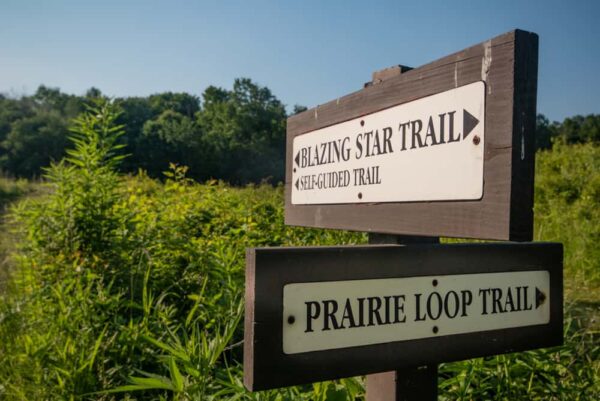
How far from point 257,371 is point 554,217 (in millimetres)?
6688

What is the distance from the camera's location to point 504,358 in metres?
1.83

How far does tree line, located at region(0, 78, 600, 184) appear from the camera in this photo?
3162 cm

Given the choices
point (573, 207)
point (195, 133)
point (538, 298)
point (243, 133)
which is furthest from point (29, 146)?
point (538, 298)

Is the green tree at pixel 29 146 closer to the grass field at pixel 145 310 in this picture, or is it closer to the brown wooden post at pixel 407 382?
the grass field at pixel 145 310

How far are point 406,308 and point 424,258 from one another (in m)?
0.11

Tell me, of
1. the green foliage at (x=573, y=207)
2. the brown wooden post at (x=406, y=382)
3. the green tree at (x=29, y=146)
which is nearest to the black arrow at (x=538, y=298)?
the brown wooden post at (x=406, y=382)

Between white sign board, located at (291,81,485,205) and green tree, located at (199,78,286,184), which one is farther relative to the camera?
green tree, located at (199,78,286,184)

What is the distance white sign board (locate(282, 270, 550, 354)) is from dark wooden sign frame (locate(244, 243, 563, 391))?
0.04 feet

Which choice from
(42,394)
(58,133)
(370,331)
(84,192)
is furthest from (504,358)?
(58,133)

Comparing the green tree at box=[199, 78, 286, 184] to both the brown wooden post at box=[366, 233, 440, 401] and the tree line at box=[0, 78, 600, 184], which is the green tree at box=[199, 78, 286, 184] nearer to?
the tree line at box=[0, 78, 600, 184]

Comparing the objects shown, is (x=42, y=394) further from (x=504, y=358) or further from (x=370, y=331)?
(x=504, y=358)

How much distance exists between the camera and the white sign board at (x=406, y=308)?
3.00ft

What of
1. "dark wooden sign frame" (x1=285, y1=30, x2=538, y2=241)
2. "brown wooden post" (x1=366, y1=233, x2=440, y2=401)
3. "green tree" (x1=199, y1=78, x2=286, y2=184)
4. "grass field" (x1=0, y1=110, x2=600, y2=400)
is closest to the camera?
"dark wooden sign frame" (x1=285, y1=30, x2=538, y2=241)

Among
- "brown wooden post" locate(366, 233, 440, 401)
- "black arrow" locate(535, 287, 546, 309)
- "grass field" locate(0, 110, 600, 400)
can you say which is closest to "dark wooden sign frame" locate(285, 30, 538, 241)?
"brown wooden post" locate(366, 233, 440, 401)
